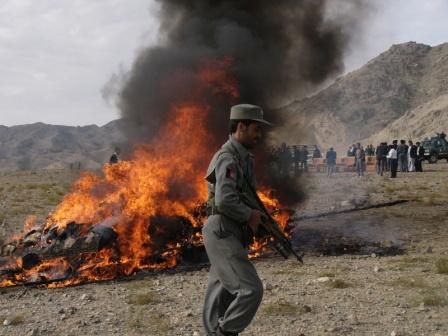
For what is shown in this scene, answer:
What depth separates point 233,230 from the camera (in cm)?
405

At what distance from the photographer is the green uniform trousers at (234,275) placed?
389cm

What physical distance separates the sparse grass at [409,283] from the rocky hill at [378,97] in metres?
71.5

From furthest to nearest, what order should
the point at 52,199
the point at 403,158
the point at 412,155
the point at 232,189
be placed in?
the point at 403,158, the point at 412,155, the point at 52,199, the point at 232,189

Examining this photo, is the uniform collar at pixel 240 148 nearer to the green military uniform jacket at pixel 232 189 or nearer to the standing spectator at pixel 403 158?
the green military uniform jacket at pixel 232 189

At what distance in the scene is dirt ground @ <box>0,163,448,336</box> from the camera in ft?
18.3

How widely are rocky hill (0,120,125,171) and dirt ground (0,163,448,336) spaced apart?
113 metres

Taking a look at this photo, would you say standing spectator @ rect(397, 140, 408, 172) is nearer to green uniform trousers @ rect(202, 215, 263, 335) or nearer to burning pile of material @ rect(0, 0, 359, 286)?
burning pile of material @ rect(0, 0, 359, 286)

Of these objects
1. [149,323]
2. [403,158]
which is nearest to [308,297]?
[149,323]

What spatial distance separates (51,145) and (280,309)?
169 meters

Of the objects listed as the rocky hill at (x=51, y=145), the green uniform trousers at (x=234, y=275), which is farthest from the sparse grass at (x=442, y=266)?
the rocky hill at (x=51, y=145)

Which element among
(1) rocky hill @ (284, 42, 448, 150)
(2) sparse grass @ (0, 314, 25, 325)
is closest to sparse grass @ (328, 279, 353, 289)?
(2) sparse grass @ (0, 314, 25, 325)

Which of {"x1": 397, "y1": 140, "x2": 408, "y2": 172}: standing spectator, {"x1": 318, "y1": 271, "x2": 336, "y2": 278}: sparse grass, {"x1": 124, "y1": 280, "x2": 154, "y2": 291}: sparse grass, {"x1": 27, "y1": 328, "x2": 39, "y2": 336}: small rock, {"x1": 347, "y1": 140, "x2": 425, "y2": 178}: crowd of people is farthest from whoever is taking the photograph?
{"x1": 397, "y1": 140, "x2": 408, "y2": 172}: standing spectator

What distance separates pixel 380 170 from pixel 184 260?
69.6ft

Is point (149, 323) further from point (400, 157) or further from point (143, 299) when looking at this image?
point (400, 157)
